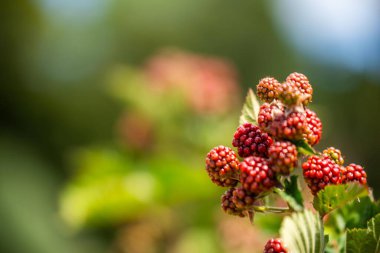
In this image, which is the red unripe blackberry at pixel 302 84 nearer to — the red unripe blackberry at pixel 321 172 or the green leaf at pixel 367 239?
the red unripe blackberry at pixel 321 172

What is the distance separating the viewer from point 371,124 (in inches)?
613

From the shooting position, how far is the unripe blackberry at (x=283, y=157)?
1.33 metres

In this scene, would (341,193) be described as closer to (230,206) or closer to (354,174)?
Result: (354,174)

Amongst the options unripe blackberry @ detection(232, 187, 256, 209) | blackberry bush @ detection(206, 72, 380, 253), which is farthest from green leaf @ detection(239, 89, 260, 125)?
unripe blackberry @ detection(232, 187, 256, 209)

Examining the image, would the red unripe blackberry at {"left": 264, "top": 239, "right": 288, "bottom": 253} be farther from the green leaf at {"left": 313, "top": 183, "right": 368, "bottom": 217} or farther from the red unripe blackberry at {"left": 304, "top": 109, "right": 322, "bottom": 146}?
the red unripe blackberry at {"left": 304, "top": 109, "right": 322, "bottom": 146}

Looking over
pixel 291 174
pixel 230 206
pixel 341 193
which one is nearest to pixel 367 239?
pixel 341 193

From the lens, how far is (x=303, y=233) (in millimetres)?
1348

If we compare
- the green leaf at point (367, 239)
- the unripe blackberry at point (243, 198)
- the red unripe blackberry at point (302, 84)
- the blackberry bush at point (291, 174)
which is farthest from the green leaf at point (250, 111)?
the green leaf at point (367, 239)

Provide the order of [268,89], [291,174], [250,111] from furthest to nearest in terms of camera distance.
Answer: [250,111] → [268,89] → [291,174]

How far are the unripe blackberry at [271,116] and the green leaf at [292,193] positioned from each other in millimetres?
133

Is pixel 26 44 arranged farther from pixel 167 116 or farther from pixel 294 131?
pixel 294 131

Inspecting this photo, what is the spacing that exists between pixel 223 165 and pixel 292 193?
0.63 ft

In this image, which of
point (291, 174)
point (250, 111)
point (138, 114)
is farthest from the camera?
point (138, 114)

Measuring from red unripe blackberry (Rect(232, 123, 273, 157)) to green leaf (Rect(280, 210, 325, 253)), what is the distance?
0.66 ft
